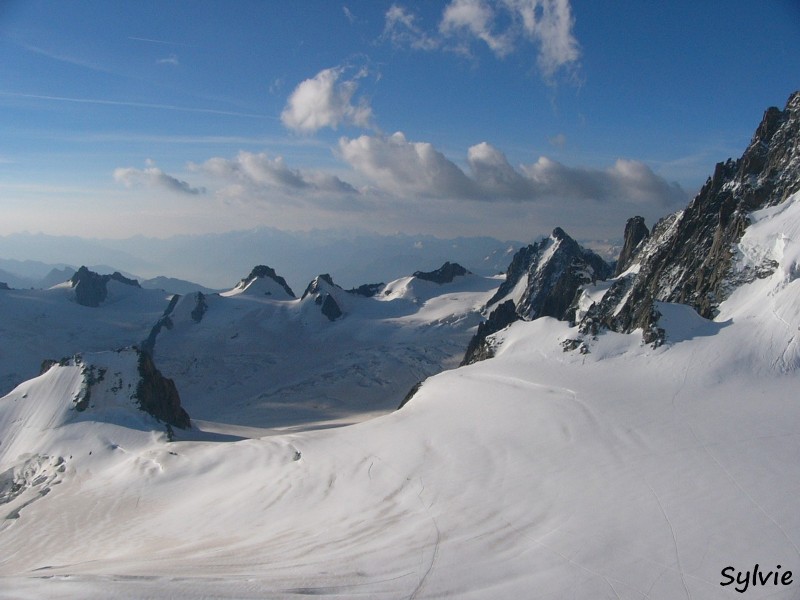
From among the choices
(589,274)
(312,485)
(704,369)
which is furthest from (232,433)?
(589,274)

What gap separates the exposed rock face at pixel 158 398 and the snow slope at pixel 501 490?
19.4 ft

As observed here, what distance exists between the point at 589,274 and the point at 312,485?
310ft

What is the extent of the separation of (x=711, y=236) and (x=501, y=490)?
64.9m

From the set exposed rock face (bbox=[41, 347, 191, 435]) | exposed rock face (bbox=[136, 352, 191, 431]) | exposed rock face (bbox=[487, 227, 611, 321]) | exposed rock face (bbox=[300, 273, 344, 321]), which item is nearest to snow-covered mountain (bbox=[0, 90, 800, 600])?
exposed rock face (bbox=[41, 347, 191, 435])

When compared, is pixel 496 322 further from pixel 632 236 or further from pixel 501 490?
pixel 501 490

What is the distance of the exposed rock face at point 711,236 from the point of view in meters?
60.2

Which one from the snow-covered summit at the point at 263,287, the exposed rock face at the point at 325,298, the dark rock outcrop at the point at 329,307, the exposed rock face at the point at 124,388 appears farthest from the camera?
the snow-covered summit at the point at 263,287

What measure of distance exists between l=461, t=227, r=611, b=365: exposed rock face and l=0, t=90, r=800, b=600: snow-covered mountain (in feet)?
94.7

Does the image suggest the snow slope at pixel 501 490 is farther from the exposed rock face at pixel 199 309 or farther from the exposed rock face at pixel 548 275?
the exposed rock face at pixel 199 309

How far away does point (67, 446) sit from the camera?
58.0 metres

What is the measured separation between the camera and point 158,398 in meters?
69.1

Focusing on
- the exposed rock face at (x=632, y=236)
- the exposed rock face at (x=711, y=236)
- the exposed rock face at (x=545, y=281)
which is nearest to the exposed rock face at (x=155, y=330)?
the exposed rock face at (x=545, y=281)

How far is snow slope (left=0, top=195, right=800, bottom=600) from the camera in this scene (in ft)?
68.2

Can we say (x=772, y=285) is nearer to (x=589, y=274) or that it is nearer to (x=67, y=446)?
(x=589, y=274)
